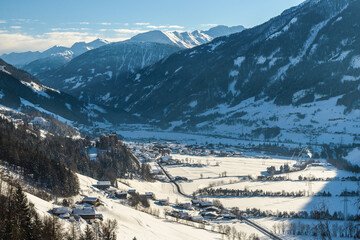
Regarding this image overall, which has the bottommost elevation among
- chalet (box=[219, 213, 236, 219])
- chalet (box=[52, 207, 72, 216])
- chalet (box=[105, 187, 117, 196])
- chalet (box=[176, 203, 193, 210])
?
chalet (box=[219, 213, 236, 219])

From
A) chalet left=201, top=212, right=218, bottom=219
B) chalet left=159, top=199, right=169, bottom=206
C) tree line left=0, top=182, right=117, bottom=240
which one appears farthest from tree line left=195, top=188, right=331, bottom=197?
tree line left=0, top=182, right=117, bottom=240

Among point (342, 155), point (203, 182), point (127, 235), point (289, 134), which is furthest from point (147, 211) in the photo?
point (289, 134)

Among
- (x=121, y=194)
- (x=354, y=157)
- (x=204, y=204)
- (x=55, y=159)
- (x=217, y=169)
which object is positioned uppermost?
(x=55, y=159)

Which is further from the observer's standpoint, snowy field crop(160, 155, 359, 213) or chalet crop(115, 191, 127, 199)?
snowy field crop(160, 155, 359, 213)

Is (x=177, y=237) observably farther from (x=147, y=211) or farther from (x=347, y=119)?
(x=347, y=119)

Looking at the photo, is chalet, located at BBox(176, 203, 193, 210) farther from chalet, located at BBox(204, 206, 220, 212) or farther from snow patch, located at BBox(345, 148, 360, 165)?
snow patch, located at BBox(345, 148, 360, 165)

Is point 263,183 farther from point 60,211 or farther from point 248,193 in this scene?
point 60,211

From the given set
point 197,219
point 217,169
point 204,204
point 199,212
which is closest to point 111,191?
point 199,212

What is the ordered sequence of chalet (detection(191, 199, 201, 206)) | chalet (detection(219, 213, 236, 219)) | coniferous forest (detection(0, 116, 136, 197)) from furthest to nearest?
1. chalet (detection(191, 199, 201, 206))
2. chalet (detection(219, 213, 236, 219))
3. coniferous forest (detection(0, 116, 136, 197))

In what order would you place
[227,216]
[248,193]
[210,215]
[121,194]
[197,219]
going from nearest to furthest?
[197,219] → [227,216] → [210,215] → [121,194] → [248,193]
